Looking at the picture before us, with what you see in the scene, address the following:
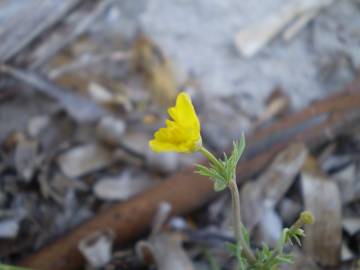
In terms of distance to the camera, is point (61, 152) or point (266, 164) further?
point (61, 152)

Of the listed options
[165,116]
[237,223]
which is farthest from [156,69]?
[237,223]

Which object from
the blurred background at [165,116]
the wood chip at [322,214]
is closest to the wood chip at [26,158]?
the blurred background at [165,116]

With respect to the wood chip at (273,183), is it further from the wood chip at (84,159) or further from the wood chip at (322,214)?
the wood chip at (84,159)

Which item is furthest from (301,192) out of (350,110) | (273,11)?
(273,11)

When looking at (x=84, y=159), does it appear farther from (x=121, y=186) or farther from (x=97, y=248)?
(x=97, y=248)

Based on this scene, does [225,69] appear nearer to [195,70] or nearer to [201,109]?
[195,70]
